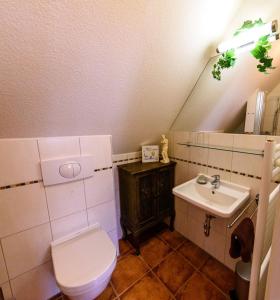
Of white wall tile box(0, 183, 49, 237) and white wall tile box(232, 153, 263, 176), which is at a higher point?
white wall tile box(232, 153, 263, 176)

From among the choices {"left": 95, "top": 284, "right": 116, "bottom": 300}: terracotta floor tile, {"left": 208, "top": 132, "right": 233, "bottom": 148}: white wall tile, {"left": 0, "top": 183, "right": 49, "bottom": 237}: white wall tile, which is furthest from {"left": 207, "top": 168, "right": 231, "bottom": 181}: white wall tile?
{"left": 0, "top": 183, "right": 49, "bottom": 237}: white wall tile

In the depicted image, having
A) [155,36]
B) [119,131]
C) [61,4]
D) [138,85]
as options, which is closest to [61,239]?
[119,131]

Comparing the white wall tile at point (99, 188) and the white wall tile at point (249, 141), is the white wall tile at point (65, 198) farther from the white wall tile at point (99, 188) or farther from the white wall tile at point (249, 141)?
the white wall tile at point (249, 141)

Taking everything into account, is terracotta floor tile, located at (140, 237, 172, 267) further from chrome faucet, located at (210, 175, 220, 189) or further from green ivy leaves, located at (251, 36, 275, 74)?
green ivy leaves, located at (251, 36, 275, 74)

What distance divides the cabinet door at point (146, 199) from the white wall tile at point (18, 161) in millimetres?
855

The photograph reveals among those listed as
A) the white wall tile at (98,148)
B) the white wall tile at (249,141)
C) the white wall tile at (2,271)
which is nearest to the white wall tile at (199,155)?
the white wall tile at (249,141)

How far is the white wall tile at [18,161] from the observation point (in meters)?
1.05

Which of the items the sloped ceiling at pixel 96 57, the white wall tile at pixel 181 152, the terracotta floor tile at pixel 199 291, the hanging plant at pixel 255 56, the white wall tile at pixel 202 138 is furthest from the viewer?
the white wall tile at pixel 181 152

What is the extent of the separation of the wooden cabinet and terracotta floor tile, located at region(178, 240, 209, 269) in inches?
14.7

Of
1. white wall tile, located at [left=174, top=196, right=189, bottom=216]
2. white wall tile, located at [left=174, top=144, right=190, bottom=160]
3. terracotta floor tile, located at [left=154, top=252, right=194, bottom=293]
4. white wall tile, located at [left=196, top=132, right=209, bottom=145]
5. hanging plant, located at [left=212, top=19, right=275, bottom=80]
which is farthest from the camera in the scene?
white wall tile, located at [left=174, top=196, right=189, bottom=216]

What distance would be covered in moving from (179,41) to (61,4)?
0.70 meters

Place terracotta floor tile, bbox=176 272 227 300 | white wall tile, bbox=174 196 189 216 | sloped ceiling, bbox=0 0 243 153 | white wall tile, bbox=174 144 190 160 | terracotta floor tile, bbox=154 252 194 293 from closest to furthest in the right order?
sloped ceiling, bbox=0 0 243 153, terracotta floor tile, bbox=176 272 227 300, terracotta floor tile, bbox=154 252 194 293, white wall tile, bbox=174 144 190 160, white wall tile, bbox=174 196 189 216

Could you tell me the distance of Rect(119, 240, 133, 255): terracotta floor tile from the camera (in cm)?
174

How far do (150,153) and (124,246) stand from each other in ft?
3.57
